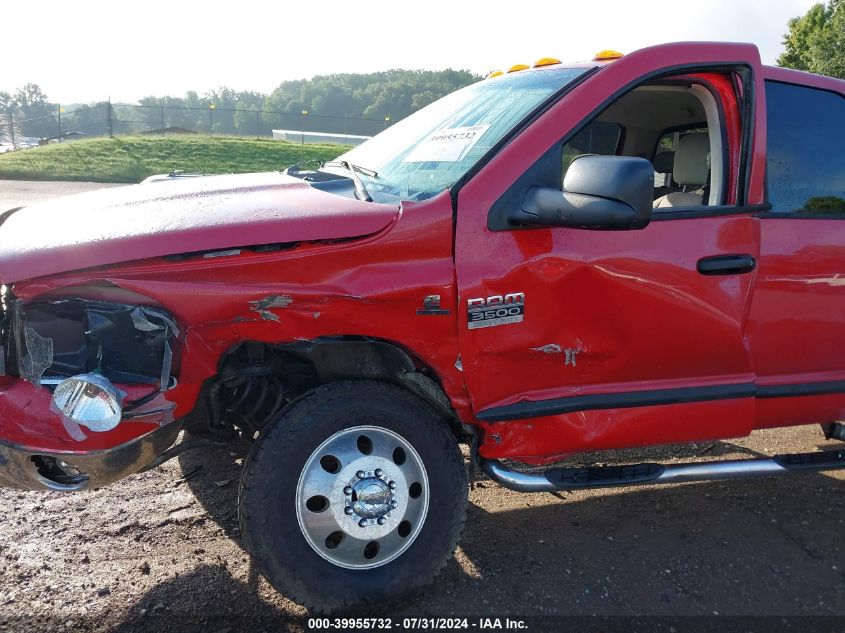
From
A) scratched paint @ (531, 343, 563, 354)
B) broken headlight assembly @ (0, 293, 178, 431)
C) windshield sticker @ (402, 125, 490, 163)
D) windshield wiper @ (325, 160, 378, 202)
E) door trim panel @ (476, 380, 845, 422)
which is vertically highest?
windshield sticker @ (402, 125, 490, 163)

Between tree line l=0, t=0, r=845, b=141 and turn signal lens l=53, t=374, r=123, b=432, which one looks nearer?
turn signal lens l=53, t=374, r=123, b=432

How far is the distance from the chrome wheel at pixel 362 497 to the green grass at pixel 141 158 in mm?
17589

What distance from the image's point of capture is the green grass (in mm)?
21172

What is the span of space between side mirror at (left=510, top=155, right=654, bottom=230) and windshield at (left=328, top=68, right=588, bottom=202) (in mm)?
410

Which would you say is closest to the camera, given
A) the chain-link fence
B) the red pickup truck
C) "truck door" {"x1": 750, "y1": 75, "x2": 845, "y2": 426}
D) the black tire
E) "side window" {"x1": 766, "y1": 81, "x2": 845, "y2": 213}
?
the red pickup truck

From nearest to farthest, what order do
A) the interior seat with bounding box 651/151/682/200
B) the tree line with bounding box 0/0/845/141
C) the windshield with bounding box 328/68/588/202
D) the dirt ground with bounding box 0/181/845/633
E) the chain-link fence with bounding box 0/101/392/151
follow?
the dirt ground with bounding box 0/181/845/633, the windshield with bounding box 328/68/588/202, the interior seat with bounding box 651/151/682/200, the tree line with bounding box 0/0/845/141, the chain-link fence with bounding box 0/101/392/151

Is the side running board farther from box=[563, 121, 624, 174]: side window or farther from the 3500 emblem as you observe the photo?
box=[563, 121, 624, 174]: side window

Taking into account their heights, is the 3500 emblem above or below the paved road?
above

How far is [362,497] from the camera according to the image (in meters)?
2.52

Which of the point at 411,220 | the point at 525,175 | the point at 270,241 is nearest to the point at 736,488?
the point at 525,175

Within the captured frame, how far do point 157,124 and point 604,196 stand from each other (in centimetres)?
5466

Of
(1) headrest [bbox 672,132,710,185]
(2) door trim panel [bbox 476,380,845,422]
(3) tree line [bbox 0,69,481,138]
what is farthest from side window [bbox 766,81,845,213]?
(3) tree line [bbox 0,69,481,138]

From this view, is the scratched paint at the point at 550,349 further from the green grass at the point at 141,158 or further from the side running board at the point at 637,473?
the green grass at the point at 141,158

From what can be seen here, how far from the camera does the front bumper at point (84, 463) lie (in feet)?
7.29
